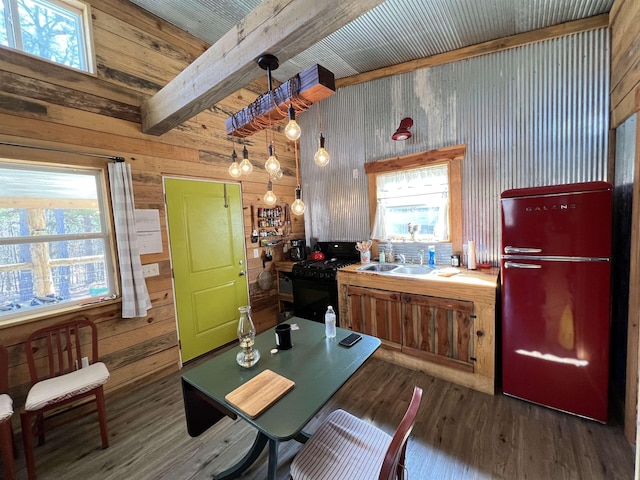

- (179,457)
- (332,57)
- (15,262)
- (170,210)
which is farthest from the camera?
(332,57)

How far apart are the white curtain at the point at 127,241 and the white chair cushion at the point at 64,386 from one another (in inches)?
19.7

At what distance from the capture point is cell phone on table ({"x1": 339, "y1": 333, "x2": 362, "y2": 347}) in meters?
1.61

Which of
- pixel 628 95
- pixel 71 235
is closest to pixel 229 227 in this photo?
pixel 71 235

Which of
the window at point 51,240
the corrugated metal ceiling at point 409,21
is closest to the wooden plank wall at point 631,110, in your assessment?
the corrugated metal ceiling at point 409,21

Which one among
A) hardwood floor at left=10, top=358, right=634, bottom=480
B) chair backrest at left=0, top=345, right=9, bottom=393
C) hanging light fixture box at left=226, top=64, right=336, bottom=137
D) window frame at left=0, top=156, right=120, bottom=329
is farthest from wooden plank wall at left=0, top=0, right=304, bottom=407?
hanging light fixture box at left=226, top=64, right=336, bottom=137

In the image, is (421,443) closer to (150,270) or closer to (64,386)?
(64,386)

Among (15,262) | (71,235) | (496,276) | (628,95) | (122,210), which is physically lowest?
(496,276)

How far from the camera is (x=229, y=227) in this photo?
329cm

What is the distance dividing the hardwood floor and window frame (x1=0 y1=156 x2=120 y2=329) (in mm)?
920

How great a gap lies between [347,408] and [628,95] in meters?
3.04

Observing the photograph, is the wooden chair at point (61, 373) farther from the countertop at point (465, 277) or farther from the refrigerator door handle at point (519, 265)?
the refrigerator door handle at point (519, 265)

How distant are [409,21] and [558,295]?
→ 2602mm

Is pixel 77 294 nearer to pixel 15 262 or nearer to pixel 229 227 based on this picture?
pixel 15 262

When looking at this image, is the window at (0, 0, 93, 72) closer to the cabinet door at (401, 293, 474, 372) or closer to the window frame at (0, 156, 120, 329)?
the window frame at (0, 156, 120, 329)
